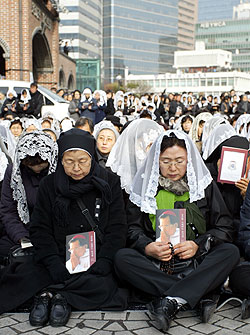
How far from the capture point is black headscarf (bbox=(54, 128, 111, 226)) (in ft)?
12.9

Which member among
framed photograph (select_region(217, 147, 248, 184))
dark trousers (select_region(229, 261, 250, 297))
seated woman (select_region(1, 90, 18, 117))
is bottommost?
dark trousers (select_region(229, 261, 250, 297))

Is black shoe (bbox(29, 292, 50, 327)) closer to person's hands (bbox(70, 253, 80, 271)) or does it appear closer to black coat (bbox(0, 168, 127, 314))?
black coat (bbox(0, 168, 127, 314))

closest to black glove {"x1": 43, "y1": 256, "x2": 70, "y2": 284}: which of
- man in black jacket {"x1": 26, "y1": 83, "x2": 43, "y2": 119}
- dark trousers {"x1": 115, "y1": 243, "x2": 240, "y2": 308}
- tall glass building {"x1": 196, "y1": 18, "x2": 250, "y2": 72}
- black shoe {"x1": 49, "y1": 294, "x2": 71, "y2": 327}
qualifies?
black shoe {"x1": 49, "y1": 294, "x2": 71, "y2": 327}

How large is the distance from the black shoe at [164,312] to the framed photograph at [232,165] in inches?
58.9

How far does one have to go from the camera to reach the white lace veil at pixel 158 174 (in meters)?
4.05

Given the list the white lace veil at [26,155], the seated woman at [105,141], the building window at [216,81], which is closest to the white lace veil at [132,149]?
the seated woman at [105,141]

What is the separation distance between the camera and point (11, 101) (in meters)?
13.4

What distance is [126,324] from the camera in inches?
144

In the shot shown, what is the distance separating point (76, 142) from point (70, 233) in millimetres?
738

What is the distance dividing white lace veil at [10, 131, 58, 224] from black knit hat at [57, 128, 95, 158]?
0.66 metres

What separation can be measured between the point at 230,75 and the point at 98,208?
98249 millimetres

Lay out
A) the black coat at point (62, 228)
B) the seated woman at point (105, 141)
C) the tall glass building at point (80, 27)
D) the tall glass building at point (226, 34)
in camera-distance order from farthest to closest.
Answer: the tall glass building at point (226, 34)
the tall glass building at point (80, 27)
the seated woman at point (105, 141)
the black coat at point (62, 228)

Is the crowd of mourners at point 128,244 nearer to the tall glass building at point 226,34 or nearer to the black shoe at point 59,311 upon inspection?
Result: the black shoe at point 59,311

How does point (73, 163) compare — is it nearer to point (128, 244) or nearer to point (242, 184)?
point (128, 244)
